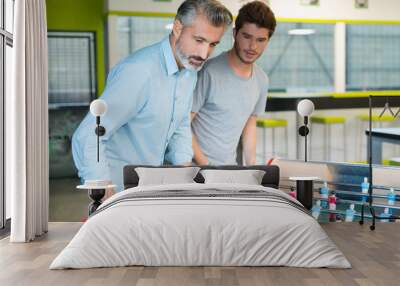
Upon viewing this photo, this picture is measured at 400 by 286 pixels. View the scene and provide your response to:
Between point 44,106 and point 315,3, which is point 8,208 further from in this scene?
point 315,3

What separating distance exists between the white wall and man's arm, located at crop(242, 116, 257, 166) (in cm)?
112

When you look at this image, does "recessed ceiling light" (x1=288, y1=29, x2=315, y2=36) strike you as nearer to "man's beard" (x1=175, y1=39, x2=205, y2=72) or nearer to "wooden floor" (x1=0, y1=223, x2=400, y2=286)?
"man's beard" (x1=175, y1=39, x2=205, y2=72)

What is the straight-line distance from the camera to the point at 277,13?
704cm

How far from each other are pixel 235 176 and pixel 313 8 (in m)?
2.19

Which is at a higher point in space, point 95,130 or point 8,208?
point 95,130

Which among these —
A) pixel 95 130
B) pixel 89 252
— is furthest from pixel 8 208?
pixel 89 252

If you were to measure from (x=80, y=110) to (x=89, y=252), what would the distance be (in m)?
2.98

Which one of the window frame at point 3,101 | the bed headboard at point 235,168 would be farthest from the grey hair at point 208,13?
the window frame at point 3,101

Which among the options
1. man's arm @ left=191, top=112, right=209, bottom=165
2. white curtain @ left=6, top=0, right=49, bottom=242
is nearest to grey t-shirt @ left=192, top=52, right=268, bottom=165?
man's arm @ left=191, top=112, right=209, bottom=165

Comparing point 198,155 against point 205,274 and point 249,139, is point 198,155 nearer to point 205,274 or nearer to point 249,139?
point 249,139

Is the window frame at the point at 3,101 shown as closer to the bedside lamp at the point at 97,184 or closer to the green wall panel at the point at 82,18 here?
the bedside lamp at the point at 97,184

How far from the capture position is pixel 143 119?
6.59 m

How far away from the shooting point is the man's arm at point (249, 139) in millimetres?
6941

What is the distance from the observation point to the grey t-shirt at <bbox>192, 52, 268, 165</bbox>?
22.1 ft
